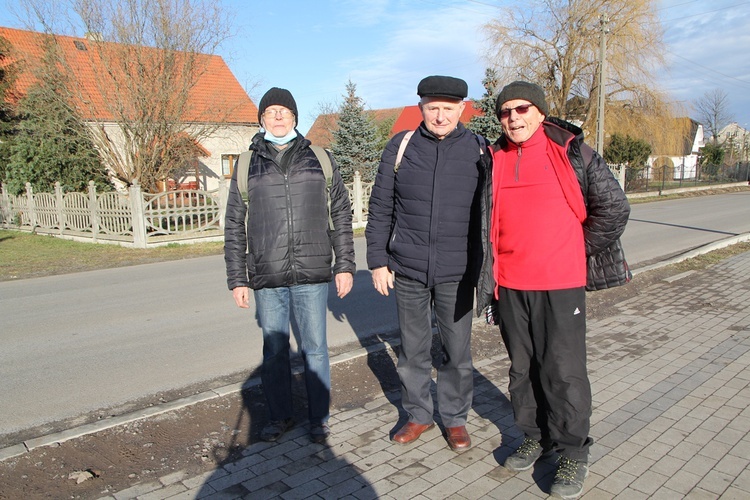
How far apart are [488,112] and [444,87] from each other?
25118mm

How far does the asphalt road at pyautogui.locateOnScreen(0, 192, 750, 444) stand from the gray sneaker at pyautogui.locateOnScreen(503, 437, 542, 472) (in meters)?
2.72

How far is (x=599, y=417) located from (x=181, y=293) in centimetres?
646

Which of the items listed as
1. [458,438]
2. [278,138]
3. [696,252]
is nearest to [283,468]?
[458,438]

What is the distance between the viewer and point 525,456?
10.5 ft

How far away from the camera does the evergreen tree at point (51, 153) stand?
682 inches

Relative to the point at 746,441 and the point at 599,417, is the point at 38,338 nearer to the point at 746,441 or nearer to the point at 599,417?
the point at 599,417

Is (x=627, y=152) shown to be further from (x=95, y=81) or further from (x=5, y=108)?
(x=5, y=108)

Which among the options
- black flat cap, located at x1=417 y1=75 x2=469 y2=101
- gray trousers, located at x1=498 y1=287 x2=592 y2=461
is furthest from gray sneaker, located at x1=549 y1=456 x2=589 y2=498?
black flat cap, located at x1=417 y1=75 x2=469 y2=101

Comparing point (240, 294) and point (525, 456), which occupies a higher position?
point (240, 294)

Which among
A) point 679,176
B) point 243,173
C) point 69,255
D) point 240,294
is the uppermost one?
point 243,173

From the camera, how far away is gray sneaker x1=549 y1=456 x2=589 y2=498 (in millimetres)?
2895

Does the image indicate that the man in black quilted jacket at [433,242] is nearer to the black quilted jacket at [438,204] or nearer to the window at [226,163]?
the black quilted jacket at [438,204]

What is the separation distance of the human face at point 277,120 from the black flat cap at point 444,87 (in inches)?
33.3

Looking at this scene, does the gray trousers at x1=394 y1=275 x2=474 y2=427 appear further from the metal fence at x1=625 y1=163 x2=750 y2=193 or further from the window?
the metal fence at x1=625 y1=163 x2=750 y2=193
